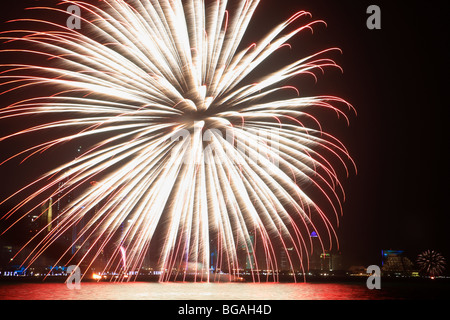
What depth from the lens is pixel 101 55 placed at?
2522 cm

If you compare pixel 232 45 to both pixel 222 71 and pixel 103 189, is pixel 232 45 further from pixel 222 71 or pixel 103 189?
pixel 103 189

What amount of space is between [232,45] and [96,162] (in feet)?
31.8

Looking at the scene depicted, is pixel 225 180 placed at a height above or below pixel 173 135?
below

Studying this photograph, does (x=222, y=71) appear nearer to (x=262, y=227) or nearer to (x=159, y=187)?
(x=159, y=187)

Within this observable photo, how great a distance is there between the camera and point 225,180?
29.0 meters

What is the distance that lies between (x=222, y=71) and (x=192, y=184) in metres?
7.21
